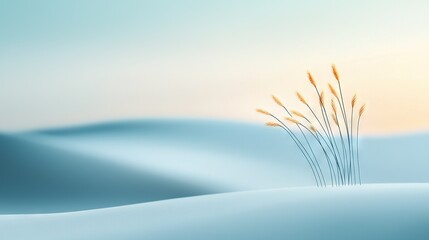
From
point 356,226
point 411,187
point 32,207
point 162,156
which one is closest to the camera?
point 356,226

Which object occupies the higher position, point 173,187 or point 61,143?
point 61,143

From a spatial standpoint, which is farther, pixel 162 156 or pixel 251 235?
pixel 162 156

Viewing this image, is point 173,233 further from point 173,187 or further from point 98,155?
point 98,155

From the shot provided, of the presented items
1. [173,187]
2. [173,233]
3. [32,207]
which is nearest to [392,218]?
[173,233]

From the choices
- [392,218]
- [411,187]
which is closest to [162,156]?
[411,187]

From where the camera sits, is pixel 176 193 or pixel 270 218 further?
pixel 176 193

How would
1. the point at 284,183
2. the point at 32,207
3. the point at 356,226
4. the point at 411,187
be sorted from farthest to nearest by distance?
the point at 32,207 → the point at 284,183 → the point at 411,187 → the point at 356,226

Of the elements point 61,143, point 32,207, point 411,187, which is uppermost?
point 61,143
